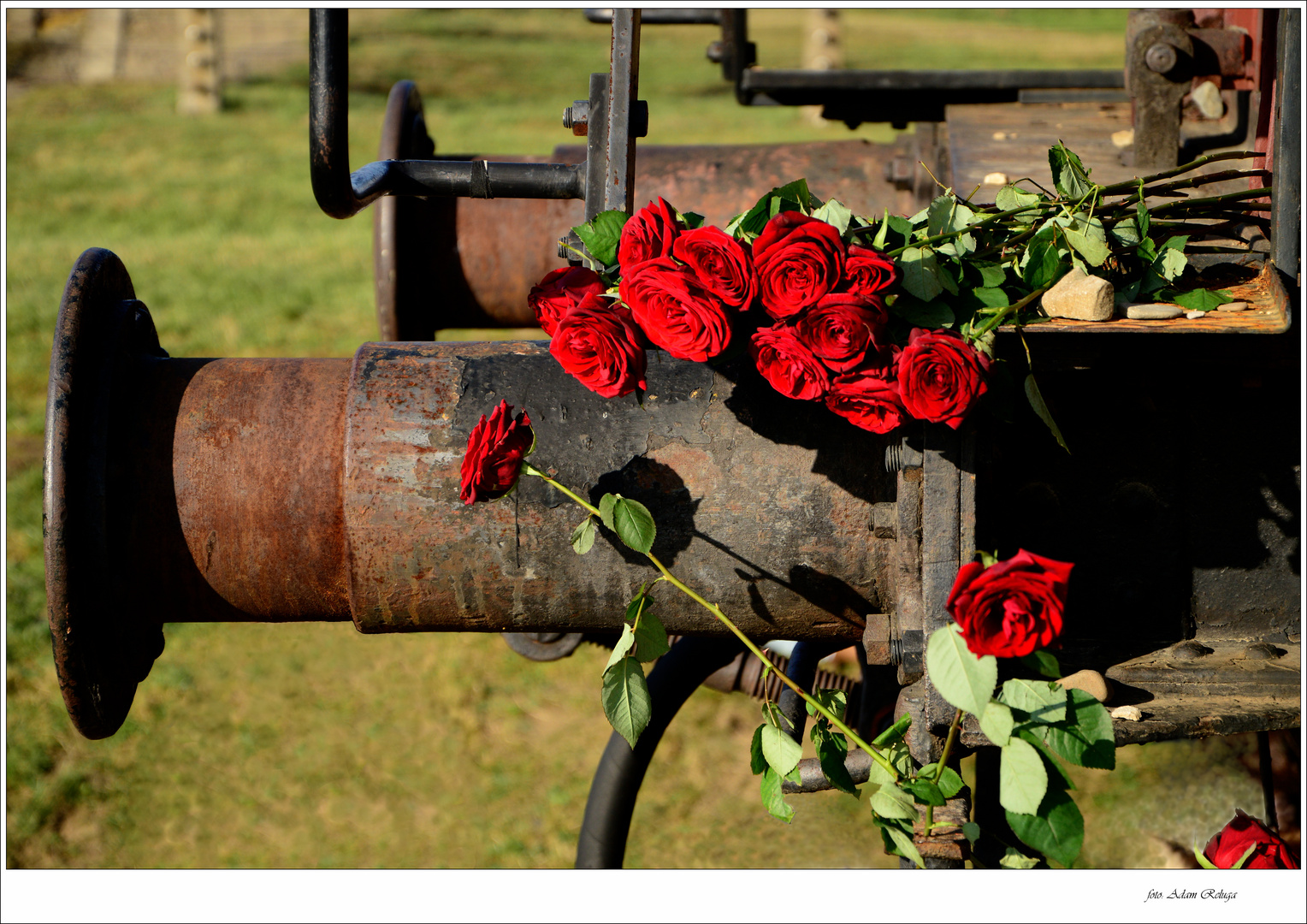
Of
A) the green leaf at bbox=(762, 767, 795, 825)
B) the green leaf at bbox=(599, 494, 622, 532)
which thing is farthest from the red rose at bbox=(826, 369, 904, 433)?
the green leaf at bbox=(762, 767, 795, 825)

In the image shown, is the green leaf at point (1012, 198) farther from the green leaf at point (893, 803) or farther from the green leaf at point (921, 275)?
the green leaf at point (893, 803)

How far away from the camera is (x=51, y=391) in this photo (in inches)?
61.8

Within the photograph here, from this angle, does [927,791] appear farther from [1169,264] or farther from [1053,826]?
[1169,264]

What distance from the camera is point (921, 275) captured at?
1.51 meters

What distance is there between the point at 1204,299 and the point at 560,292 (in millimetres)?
892

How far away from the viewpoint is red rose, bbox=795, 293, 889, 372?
1418mm

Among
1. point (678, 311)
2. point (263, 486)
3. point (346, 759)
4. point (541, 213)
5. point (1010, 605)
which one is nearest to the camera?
point (1010, 605)

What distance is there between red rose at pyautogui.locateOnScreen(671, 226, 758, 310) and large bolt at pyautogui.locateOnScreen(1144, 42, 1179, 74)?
1349mm

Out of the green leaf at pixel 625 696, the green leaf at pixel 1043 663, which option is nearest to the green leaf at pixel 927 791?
the green leaf at pixel 1043 663

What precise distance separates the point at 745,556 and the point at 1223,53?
167 cm

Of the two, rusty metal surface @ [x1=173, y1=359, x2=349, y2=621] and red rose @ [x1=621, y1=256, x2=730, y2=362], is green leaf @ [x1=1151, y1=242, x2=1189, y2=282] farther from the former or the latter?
rusty metal surface @ [x1=173, y1=359, x2=349, y2=621]

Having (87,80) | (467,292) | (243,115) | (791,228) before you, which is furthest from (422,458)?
(87,80)

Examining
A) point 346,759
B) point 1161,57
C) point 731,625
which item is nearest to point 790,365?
point 731,625

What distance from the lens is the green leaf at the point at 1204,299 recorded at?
58.7 inches
